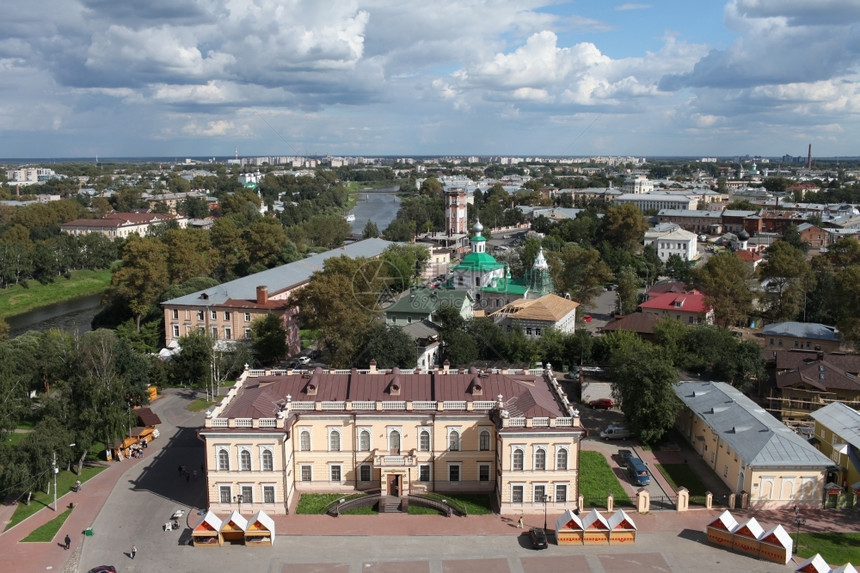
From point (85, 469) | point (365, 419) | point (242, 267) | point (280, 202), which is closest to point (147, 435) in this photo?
point (85, 469)

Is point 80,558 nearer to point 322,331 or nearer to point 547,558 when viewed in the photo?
point 547,558

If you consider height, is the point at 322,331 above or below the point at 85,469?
above

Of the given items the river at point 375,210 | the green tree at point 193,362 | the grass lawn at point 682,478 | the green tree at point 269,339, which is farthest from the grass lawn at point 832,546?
the river at point 375,210

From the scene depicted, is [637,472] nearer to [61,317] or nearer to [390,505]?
A: [390,505]

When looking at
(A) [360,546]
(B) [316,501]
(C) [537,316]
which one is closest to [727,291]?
(C) [537,316]

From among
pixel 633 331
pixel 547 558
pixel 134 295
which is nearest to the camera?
pixel 547 558

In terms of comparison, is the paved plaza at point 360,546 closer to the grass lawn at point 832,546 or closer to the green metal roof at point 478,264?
the grass lawn at point 832,546
